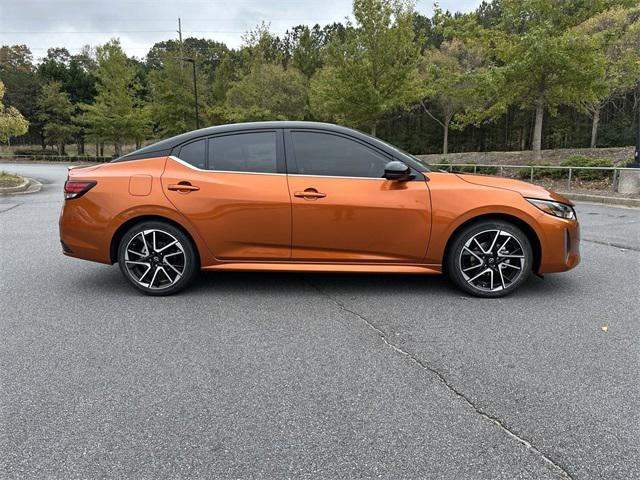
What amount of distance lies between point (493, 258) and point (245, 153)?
252 cm

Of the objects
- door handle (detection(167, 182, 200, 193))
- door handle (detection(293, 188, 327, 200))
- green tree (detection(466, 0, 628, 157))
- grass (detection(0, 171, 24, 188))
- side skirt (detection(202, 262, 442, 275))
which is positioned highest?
green tree (detection(466, 0, 628, 157))

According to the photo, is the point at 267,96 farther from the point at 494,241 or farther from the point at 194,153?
the point at 494,241

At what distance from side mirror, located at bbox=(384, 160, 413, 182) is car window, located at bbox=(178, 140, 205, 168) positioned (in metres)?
1.74

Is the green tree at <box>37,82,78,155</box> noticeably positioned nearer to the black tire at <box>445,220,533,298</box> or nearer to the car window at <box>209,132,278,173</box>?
the car window at <box>209,132,278,173</box>

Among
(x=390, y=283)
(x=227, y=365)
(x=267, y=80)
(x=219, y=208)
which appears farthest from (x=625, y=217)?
(x=267, y=80)

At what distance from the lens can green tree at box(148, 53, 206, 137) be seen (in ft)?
118

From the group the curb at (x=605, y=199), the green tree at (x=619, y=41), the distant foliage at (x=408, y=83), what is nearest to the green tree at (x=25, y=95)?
the distant foliage at (x=408, y=83)

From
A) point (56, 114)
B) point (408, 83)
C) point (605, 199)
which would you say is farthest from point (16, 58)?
point (605, 199)

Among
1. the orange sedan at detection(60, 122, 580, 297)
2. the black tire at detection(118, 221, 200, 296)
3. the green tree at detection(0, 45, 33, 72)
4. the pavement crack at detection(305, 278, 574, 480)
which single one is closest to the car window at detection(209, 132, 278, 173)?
the orange sedan at detection(60, 122, 580, 297)

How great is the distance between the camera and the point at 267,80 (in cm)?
3197

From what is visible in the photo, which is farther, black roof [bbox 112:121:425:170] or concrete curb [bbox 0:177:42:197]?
concrete curb [bbox 0:177:42:197]

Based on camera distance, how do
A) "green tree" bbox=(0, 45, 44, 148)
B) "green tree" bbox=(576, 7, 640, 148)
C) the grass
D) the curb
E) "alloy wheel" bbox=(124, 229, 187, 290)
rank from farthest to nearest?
"green tree" bbox=(0, 45, 44, 148), "green tree" bbox=(576, 7, 640, 148), the grass, the curb, "alloy wheel" bbox=(124, 229, 187, 290)

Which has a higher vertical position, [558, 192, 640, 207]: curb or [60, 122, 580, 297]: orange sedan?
[60, 122, 580, 297]: orange sedan

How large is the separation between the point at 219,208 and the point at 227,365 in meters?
1.67
